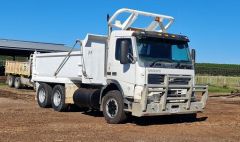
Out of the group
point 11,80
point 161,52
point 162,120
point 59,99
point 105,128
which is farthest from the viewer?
point 11,80

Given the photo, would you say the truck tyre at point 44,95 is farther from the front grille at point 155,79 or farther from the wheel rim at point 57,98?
the front grille at point 155,79

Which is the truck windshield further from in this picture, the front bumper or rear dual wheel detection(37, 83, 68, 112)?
rear dual wheel detection(37, 83, 68, 112)

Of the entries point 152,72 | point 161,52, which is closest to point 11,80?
point 161,52

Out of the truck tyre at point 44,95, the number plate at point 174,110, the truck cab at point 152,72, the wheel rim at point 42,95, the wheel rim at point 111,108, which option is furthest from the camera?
the wheel rim at point 42,95

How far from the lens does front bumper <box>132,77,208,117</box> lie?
12.4 m

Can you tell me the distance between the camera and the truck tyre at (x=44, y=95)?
1758cm

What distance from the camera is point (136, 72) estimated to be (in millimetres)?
12586

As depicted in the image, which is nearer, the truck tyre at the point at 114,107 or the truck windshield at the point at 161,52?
the truck windshield at the point at 161,52

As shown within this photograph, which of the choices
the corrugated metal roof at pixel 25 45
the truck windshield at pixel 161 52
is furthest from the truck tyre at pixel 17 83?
the truck windshield at pixel 161 52

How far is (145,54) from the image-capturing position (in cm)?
1285

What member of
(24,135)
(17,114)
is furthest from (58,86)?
(24,135)

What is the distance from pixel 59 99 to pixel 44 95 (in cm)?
136

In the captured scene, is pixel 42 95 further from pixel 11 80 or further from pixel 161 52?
pixel 11 80

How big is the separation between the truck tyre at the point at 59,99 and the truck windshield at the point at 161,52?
4698mm
